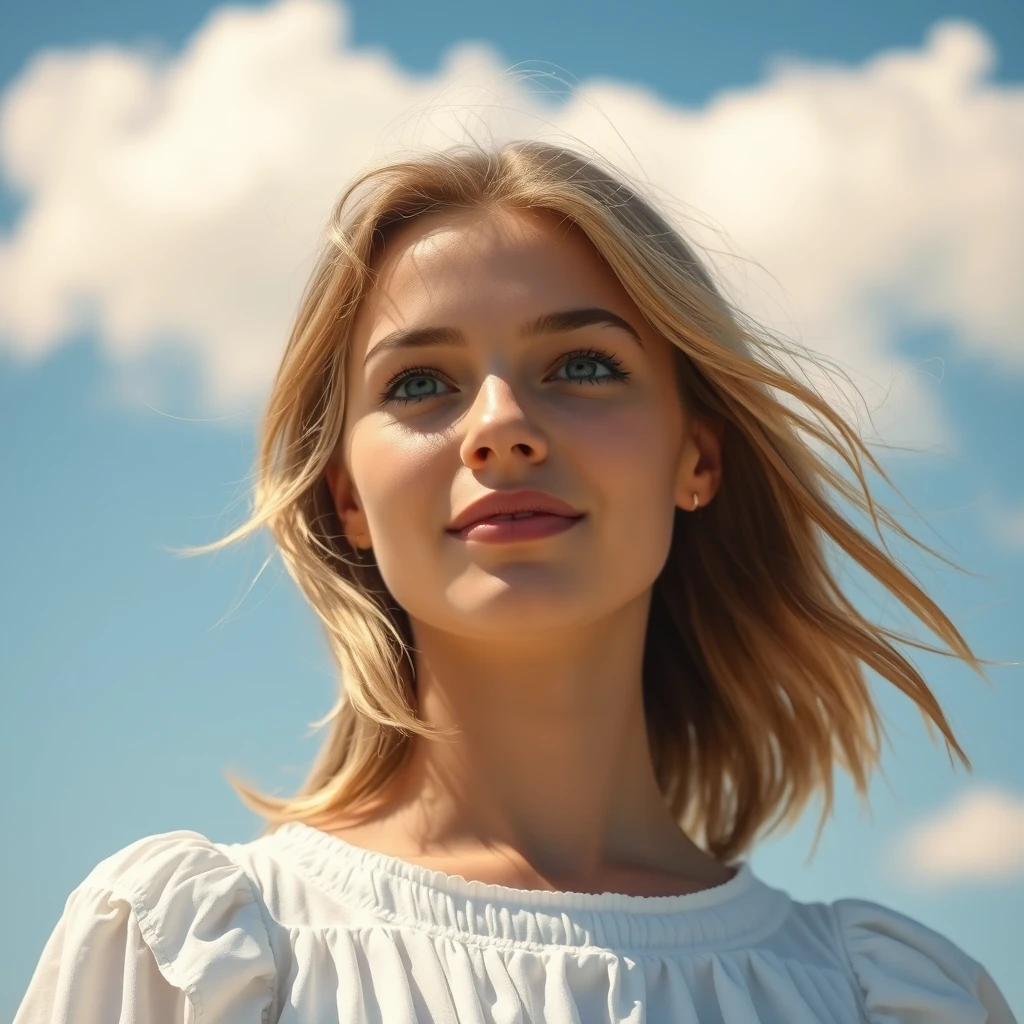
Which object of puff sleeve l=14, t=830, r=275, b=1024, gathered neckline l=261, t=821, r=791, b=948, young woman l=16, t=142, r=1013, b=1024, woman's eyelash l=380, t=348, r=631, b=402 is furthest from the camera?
woman's eyelash l=380, t=348, r=631, b=402

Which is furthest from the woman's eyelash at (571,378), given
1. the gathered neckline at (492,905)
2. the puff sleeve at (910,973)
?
the puff sleeve at (910,973)

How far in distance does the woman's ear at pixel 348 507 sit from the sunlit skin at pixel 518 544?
31 mm

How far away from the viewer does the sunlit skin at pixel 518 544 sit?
309cm

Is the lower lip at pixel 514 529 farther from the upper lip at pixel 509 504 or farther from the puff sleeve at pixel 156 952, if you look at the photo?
the puff sleeve at pixel 156 952

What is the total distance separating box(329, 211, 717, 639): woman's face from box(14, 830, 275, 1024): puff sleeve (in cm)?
72

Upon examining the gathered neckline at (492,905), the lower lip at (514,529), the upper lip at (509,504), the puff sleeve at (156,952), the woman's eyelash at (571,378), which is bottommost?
the puff sleeve at (156,952)

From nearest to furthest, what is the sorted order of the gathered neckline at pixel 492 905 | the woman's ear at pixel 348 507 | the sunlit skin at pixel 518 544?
the gathered neckline at pixel 492 905 < the sunlit skin at pixel 518 544 < the woman's ear at pixel 348 507

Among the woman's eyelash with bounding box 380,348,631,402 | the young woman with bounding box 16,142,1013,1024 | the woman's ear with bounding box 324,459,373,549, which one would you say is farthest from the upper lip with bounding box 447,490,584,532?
the woman's ear with bounding box 324,459,373,549

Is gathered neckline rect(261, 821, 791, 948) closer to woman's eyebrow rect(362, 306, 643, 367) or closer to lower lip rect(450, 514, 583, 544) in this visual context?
lower lip rect(450, 514, 583, 544)

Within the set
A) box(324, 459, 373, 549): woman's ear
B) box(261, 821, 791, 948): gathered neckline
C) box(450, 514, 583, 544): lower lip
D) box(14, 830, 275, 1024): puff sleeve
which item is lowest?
box(14, 830, 275, 1024): puff sleeve

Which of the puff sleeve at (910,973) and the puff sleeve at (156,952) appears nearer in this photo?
the puff sleeve at (156,952)

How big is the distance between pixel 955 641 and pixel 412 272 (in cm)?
149

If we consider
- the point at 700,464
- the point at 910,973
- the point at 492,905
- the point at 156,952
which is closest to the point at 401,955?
the point at 492,905

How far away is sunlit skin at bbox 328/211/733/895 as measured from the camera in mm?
3092
